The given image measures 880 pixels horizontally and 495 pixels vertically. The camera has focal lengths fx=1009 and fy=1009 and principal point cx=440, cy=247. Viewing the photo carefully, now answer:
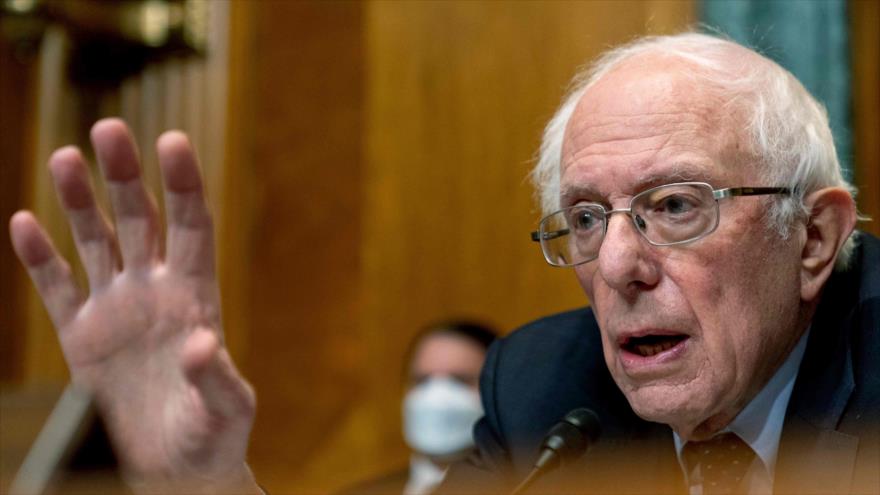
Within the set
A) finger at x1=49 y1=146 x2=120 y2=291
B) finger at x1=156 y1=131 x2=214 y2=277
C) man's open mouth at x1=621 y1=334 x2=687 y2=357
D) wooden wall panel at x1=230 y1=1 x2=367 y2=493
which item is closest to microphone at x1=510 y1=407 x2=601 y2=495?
man's open mouth at x1=621 y1=334 x2=687 y2=357

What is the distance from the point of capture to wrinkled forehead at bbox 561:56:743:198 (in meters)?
1.60

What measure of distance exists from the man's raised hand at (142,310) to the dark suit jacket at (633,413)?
496 mm

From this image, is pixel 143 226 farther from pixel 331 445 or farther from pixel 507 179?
pixel 331 445

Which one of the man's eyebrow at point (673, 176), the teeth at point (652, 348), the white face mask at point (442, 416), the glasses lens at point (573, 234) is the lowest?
the white face mask at point (442, 416)

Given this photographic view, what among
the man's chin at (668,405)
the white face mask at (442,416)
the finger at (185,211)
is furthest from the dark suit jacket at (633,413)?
the white face mask at (442,416)

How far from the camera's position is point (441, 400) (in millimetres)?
3566

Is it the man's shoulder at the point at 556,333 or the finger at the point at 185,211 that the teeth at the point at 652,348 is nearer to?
the man's shoulder at the point at 556,333

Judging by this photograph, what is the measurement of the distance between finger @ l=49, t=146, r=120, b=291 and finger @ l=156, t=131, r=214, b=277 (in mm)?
108

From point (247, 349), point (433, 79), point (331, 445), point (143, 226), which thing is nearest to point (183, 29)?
point (433, 79)

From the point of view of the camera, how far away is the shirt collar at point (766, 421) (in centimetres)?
170

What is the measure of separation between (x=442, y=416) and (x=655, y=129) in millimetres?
2086

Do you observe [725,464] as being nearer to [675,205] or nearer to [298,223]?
[675,205]

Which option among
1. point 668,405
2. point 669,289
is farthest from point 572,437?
point 669,289

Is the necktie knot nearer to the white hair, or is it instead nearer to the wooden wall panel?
the white hair
